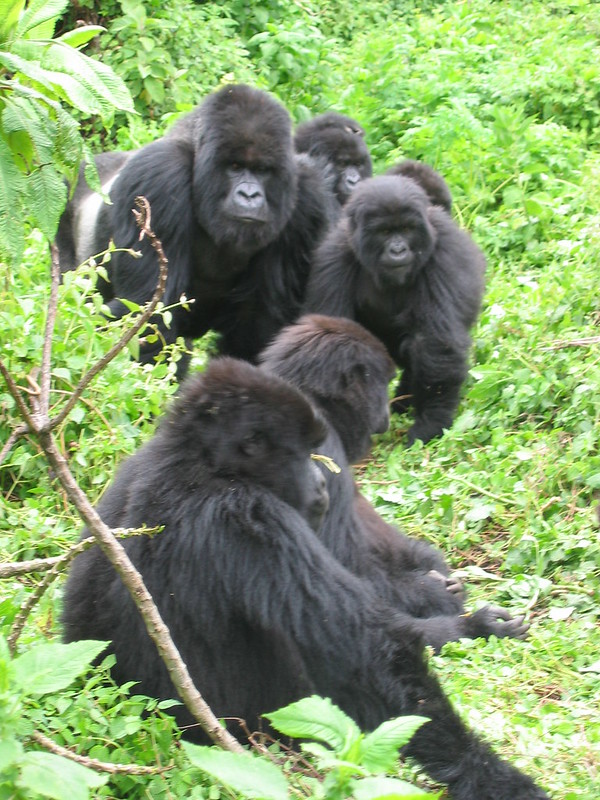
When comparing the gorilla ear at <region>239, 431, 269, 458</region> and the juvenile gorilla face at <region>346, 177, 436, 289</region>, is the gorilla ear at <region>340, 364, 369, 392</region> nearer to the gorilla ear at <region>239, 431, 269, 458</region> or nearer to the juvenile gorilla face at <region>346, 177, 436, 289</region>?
the gorilla ear at <region>239, 431, 269, 458</region>

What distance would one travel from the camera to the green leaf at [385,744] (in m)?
2.13

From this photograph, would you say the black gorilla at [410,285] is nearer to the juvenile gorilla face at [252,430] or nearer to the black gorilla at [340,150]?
the black gorilla at [340,150]

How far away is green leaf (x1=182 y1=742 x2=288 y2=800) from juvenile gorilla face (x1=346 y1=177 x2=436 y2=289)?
4.25 meters

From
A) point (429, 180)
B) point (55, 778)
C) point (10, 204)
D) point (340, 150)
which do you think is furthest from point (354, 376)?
point (340, 150)

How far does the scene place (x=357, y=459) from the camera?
4.25 metres

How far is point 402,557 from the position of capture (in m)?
4.37

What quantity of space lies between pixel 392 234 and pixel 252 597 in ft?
11.6

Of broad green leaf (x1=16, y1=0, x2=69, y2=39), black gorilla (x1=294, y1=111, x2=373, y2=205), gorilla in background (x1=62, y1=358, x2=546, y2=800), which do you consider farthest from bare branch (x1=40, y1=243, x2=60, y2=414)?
black gorilla (x1=294, y1=111, x2=373, y2=205)

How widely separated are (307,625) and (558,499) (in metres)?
2.06

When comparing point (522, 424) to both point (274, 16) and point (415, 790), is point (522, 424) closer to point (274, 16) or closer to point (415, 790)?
point (415, 790)

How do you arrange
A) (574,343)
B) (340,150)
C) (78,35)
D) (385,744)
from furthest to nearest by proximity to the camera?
(340,150) → (574,343) → (78,35) → (385,744)

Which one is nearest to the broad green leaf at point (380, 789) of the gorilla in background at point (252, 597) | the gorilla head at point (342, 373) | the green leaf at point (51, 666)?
the green leaf at point (51, 666)

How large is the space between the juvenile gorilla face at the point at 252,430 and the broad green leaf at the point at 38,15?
1.20 m

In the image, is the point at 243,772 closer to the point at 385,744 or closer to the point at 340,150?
the point at 385,744
